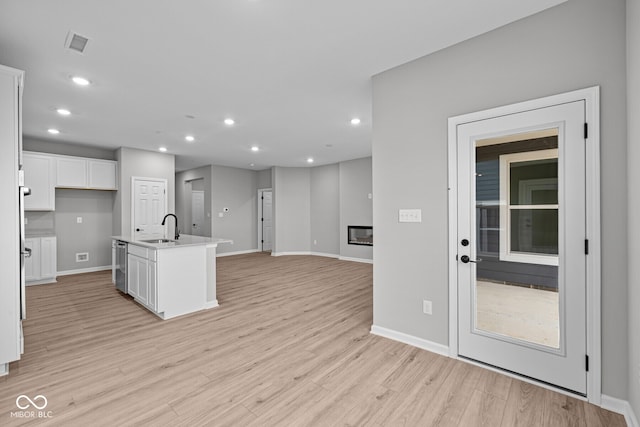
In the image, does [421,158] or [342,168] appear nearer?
[421,158]

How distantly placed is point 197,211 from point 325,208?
4.33 metres

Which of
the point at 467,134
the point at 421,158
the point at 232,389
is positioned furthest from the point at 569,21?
the point at 232,389

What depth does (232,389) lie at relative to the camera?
2123mm

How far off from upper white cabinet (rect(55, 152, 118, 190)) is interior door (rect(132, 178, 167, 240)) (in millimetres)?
487

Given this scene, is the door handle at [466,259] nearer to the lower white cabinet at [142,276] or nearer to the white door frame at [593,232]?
the white door frame at [593,232]

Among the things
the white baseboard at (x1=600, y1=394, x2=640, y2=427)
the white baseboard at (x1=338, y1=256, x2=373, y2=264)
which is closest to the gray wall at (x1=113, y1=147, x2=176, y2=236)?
the white baseboard at (x1=338, y1=256, x2=373, y2=264)

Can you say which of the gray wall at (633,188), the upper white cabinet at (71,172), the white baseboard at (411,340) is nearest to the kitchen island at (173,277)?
the white baseboard at (411,340)

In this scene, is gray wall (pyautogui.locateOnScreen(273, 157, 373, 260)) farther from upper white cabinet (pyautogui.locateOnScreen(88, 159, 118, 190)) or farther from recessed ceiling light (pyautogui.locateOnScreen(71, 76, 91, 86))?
recessed ceiling light (pyautogui.locateOnScreen(71, 76, 91, 86))

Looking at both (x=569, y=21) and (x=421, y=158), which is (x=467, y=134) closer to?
(x=421, y=158)

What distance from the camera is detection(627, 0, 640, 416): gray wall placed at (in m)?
1.62

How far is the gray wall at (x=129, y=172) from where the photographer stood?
6266 mm

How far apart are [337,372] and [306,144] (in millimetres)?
4797

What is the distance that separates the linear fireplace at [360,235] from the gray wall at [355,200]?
0.09m

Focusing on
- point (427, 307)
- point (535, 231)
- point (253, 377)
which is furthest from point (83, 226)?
point (535, 231)
